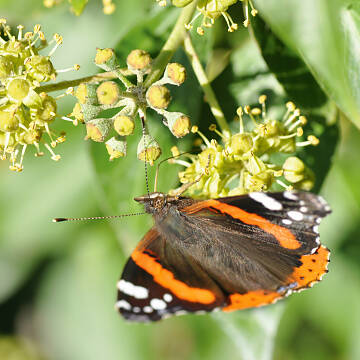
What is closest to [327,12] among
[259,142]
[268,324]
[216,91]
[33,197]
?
[259,142]

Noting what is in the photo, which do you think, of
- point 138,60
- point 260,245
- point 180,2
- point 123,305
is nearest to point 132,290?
point 123,305

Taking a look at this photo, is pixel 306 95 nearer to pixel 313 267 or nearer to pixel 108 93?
pixel 313 267

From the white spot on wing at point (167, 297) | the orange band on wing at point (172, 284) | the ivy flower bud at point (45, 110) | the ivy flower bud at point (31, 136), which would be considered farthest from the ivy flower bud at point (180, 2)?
the white spot on wing at point (167, 297)

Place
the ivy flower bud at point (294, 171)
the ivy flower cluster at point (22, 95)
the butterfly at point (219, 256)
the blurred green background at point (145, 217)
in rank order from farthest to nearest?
the ivy flower bud at point (294, 171), the butterfly at point (219, 256), the ivy flower cluster at point (22, 95), the blurred green background at point (145, 217)

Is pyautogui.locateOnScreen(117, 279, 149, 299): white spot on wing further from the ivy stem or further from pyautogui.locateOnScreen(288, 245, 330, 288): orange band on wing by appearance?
the ivy stem

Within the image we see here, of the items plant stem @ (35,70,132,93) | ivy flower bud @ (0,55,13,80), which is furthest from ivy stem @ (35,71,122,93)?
ivy flower bud @ (0,55,13,80)

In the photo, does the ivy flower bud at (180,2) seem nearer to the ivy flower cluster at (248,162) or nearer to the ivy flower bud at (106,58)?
the ivy flower bud at (106,58)
